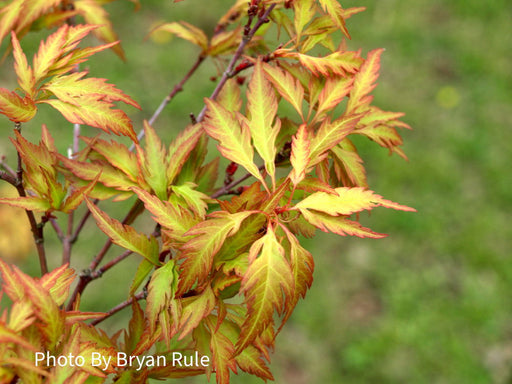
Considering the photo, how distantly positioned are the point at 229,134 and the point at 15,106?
34cm

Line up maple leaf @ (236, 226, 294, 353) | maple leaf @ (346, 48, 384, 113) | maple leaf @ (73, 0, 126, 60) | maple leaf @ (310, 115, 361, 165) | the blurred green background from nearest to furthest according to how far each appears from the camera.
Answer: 1. maple leaf @ (236, 226, 294, 353)
2. maple leaf @ (310, 115, 361, 165)
3. maple leaf @ (346, 48, 384, 113)
4. maple leaf @ (73, 0, 126, 60)
5. the blurred green background

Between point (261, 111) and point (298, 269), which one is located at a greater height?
point (261, 111)

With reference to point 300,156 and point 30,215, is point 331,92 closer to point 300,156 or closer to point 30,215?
point 300,156

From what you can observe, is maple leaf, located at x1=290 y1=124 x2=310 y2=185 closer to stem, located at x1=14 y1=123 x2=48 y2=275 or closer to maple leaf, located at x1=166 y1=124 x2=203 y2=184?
maple leaf, located at x1=166 y1=124 x2=203 y2=184

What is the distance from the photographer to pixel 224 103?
3.13 feet

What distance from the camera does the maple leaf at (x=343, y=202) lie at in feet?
2.50

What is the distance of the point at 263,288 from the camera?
70cm

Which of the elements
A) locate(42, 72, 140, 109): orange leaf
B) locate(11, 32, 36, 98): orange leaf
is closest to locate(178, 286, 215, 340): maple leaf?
locate(42, 72, 140, 109): orange leaf

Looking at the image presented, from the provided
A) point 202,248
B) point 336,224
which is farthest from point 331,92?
point 202,248

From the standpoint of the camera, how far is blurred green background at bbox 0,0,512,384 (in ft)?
8.52

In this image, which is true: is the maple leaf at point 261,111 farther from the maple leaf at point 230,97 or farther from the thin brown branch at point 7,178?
the thin brown branch at point 7,178

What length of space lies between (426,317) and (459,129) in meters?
1.42

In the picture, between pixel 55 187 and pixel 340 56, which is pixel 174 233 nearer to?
pixel 55 187


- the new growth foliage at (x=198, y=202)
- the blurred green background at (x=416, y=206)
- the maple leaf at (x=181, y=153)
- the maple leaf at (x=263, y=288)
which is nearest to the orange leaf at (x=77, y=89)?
the new growth foliage at (x=198, y=202)
